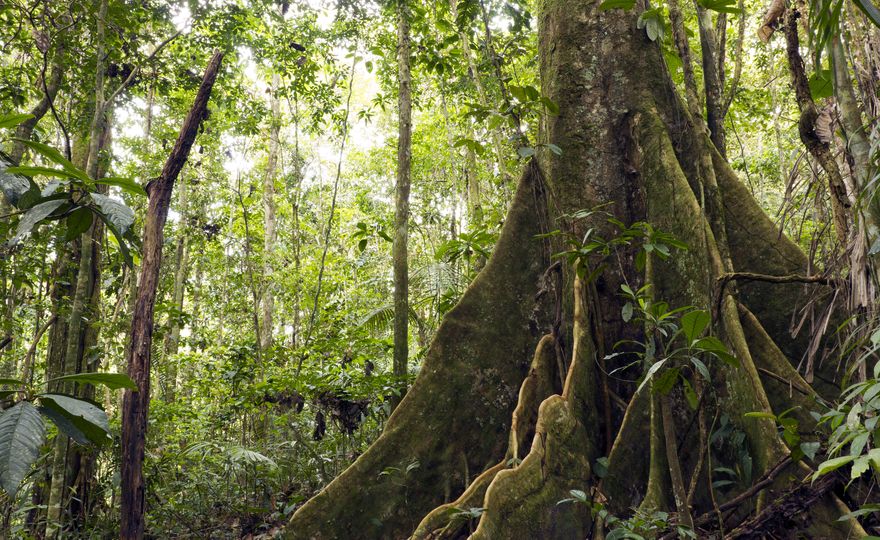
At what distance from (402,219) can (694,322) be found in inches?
148

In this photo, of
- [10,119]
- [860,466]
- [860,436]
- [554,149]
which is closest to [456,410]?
[554,149]

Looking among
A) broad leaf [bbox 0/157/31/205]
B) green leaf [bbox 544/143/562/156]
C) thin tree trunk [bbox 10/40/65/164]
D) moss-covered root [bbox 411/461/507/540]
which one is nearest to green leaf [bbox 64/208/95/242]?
broad leaf [bbox 0/157/31/205]

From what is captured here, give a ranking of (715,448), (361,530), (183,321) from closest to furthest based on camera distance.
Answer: (715,448), (361,530), (183,321)

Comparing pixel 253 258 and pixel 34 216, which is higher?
pixel 253 258

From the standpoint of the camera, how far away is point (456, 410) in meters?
3.68

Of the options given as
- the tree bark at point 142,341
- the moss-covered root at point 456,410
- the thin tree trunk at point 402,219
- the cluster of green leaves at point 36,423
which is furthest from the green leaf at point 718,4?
the cluster of green leaves at point 36,423

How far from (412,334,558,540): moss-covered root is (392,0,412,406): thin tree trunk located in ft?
6.29

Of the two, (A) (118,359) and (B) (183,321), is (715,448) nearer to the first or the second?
(B) (183,321)

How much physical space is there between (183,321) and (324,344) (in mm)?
1589

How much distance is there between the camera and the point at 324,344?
22.5 ft

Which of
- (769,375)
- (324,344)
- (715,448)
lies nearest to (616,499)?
(715,448)

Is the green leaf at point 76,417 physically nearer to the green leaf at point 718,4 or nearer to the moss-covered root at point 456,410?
the moss-covered root at point 456,410

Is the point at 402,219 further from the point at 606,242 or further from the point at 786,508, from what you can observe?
the point at 786,508

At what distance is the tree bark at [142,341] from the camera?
3.38 meters
